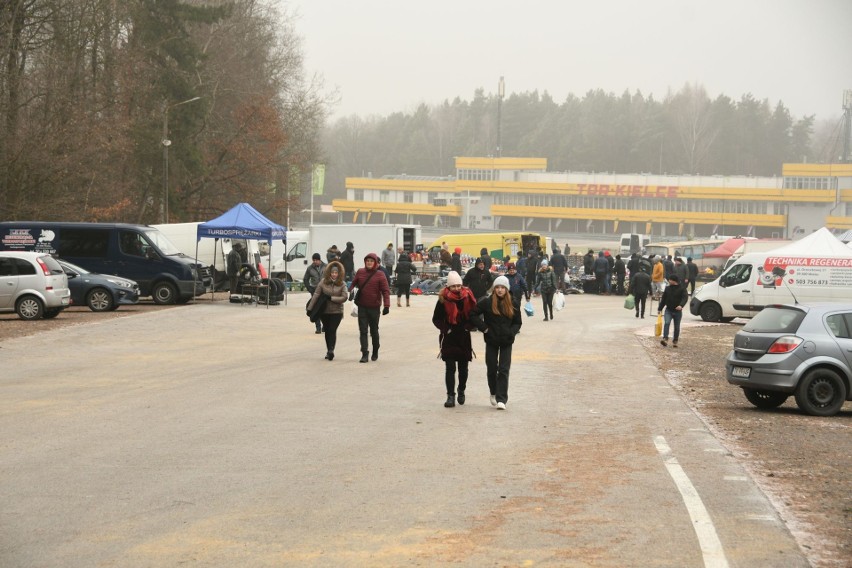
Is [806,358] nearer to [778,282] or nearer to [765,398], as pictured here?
[765,398]

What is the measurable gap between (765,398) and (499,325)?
15.4ft

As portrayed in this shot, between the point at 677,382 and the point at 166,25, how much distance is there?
42.9m

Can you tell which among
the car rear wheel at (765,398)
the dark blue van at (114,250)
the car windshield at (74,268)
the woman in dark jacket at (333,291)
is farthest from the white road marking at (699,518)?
the dark blue van at (114,250)

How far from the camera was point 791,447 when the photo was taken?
40.9 feet

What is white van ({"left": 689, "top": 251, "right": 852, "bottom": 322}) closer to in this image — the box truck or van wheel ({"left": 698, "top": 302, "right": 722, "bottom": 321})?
van wheel ({"left": 698, "top": 302, "right": 722, "bottom": 321})

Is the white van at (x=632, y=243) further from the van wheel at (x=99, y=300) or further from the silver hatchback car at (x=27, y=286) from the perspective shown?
the silver hatchback car at (x=27, y=286)

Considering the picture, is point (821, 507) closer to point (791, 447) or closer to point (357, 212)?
point (791, 447)

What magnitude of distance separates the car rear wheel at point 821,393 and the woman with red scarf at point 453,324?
4.67m

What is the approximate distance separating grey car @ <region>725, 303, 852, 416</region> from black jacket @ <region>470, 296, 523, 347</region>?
3.78 m

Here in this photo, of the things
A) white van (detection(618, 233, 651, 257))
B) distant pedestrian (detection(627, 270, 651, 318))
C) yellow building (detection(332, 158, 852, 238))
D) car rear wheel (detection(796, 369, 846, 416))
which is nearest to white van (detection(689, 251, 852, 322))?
distant pedestrian (detection(627, 270, 651, 318))

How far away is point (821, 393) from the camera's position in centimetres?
1555

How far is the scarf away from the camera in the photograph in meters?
14.3

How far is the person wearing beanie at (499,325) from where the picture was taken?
14180mm

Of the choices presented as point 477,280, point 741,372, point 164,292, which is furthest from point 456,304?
point 164,292
